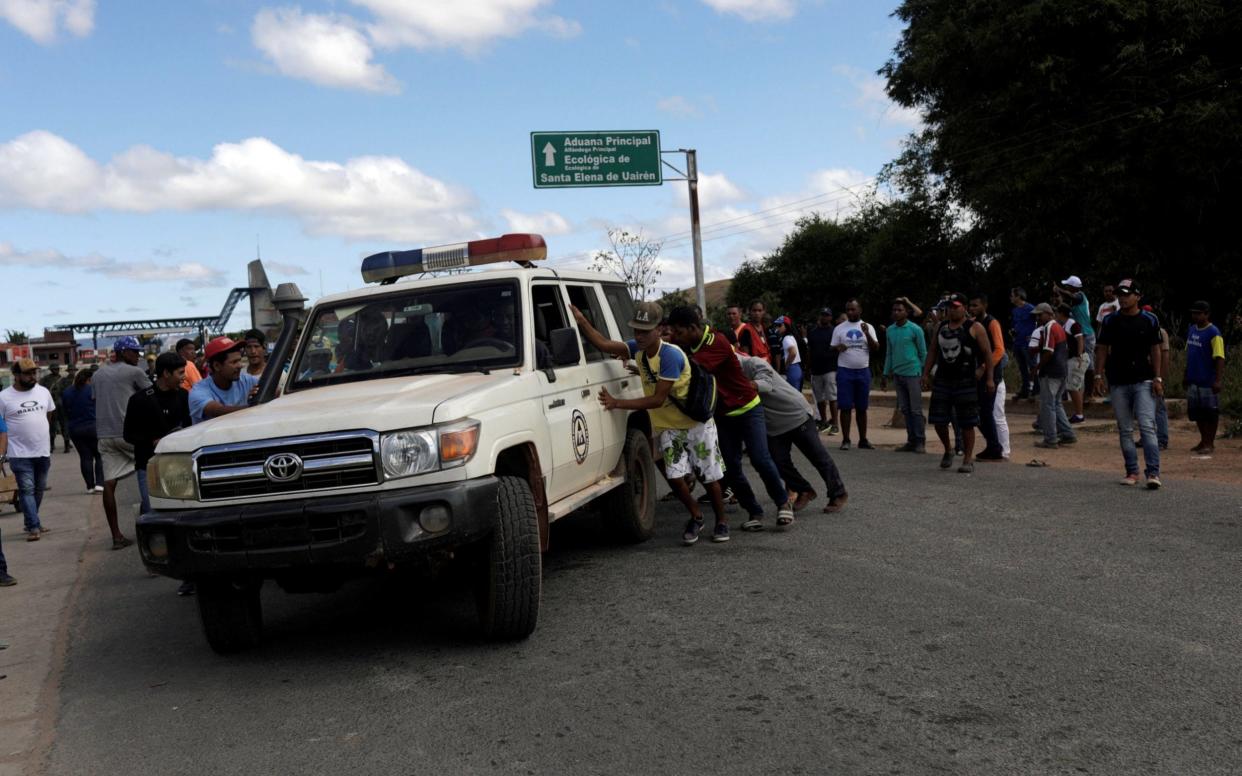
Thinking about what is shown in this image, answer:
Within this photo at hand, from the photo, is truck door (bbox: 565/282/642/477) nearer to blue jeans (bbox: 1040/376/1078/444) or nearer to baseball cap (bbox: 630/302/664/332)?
baseball cap (bbox: 630/302/664/332)

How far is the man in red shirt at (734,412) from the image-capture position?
7938mm

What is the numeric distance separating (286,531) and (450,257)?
9.93 feet

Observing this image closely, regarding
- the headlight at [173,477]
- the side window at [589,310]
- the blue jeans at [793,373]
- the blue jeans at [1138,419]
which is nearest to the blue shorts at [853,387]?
the blue jeans at [793,373]

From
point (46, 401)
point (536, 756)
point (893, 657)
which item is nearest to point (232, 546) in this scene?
point (536, 756)

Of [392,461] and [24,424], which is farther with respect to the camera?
Result: [24,424]

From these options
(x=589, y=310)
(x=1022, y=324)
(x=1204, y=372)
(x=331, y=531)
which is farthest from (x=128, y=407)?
(x=1022, y=324)

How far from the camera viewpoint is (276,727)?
15.1ft

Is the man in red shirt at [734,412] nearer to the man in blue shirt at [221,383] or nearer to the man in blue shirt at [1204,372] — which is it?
the man in blue shirt at [221,383]

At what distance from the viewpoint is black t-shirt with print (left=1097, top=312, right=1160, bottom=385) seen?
30.5ft

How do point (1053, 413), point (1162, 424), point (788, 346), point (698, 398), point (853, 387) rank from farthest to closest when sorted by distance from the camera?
point (788, 346) < point (853, 387) < point (1053, 413) < point (1162, 424) < point (698, 398)

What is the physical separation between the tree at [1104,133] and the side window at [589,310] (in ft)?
67.9

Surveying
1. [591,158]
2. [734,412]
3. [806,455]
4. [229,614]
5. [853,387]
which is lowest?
[229,614]

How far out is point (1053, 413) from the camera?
12547 mm

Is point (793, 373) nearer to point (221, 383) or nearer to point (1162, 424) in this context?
point (1162, 424)
